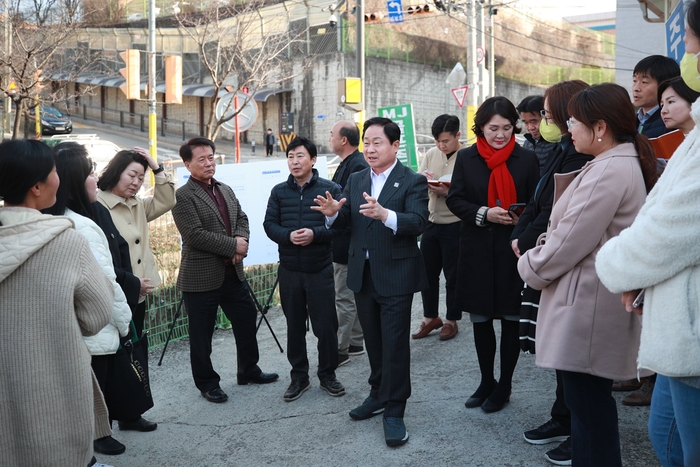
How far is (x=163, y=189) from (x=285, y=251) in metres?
0.99

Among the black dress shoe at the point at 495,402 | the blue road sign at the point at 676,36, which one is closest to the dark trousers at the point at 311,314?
the black dress shoe at the point at 495,402

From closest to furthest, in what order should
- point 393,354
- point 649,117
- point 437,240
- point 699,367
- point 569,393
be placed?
point 699,367
point 569,393
point 393,354
point 649,117
point 437,240

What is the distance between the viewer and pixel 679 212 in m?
2.00

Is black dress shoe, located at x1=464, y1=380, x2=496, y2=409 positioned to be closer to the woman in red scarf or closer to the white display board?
the woman in red scarf

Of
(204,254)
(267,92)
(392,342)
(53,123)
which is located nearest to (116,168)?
(204,254)

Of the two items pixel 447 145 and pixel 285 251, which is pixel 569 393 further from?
pixel 447 145

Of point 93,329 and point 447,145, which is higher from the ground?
point 447,145

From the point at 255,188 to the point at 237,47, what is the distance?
1363 cm

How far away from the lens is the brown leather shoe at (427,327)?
626 cm

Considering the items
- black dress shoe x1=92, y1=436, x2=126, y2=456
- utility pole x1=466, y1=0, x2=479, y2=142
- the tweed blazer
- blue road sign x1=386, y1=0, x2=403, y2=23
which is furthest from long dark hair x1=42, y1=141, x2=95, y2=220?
blue road sign x1=386, y1=0, x2=403, y2=23

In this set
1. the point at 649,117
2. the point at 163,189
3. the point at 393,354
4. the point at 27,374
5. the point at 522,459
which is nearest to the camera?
the point at 27,374

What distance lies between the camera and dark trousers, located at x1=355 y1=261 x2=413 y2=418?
416 centimetres

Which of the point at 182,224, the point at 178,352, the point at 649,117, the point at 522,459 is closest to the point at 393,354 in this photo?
the point at 522,459

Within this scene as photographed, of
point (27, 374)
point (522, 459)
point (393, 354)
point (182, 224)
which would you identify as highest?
point (182, 224)
